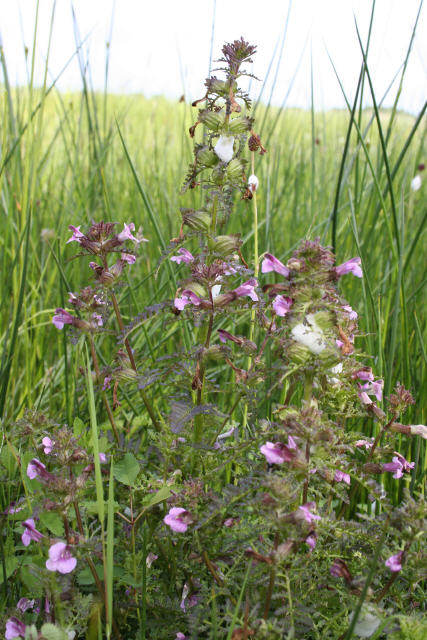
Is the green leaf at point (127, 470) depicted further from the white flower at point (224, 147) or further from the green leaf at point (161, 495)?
the white flower at point (224, 147)

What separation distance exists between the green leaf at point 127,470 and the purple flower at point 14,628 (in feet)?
0.91

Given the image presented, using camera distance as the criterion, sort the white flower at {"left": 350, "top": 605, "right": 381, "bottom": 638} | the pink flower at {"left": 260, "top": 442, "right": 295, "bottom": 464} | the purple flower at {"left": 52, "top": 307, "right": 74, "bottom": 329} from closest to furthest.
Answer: the pink flower at {"left": 260, "top": 442, "right": 295, "bottom": 464} → the white flower at {"left": 350, "top": 605, "right": 381, "bottom": 638} → the purple flower at {"left": 52, "top": 307, "right": 74, "bottom": 329}

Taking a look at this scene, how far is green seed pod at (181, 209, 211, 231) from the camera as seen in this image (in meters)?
1.09

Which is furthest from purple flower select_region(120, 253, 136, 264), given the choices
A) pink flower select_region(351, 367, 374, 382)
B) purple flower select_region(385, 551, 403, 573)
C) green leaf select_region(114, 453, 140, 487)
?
purple flower select_region(385, 551, 403, 573)

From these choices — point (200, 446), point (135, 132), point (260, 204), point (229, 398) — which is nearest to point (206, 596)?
point (200, 446)

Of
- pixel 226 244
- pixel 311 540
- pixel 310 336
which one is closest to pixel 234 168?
pixel 226 244

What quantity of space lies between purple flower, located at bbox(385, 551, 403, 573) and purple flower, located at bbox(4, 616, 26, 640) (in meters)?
0.58

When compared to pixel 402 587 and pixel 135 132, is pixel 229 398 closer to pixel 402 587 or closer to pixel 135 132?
pixel 402 587

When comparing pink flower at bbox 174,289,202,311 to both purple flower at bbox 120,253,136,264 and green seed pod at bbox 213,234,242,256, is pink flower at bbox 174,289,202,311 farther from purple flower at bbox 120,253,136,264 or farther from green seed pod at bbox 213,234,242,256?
purple flower at bbox 120,253,136,264

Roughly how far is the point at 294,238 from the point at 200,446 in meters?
1.82

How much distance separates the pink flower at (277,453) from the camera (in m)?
0.79

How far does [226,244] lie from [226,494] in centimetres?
46

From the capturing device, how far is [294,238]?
266 cm

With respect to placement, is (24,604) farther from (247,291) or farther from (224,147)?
(224,147)
